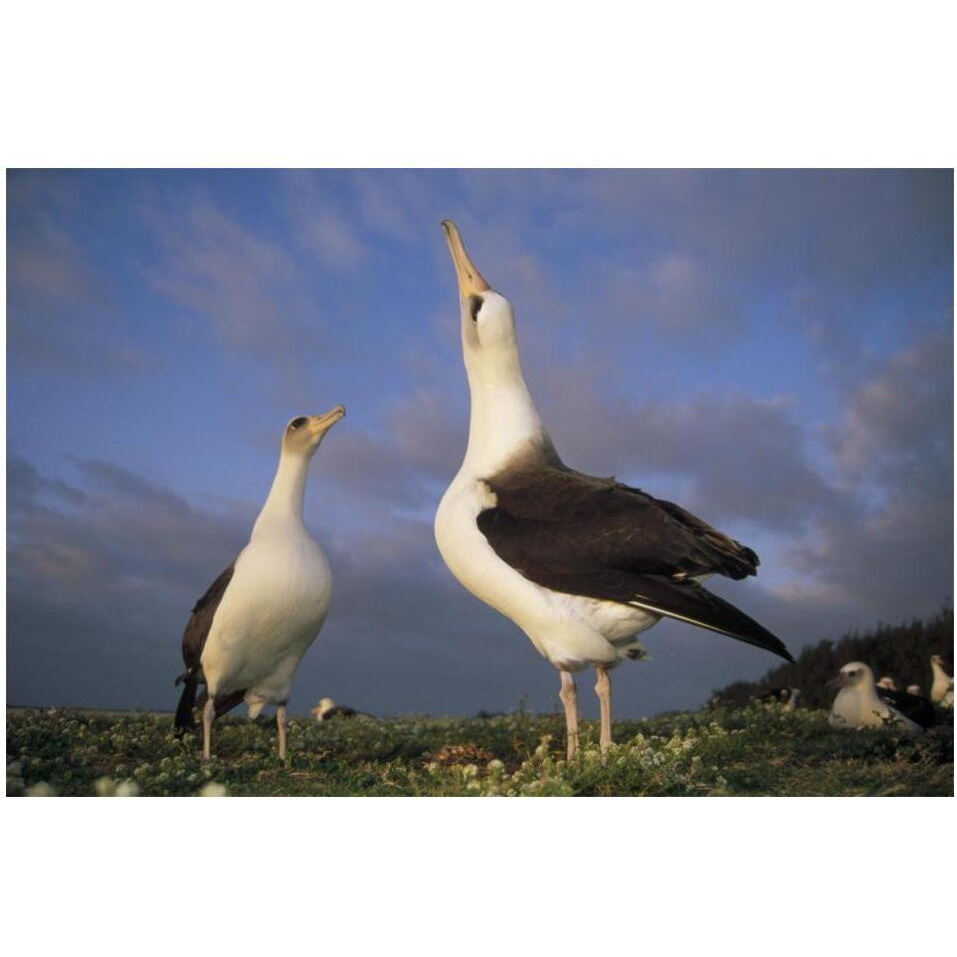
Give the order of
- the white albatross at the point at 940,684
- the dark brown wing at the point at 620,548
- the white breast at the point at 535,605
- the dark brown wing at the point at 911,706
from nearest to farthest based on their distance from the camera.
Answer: the dark brown wing at the point at 620,548 → the white breast at the point at 535,605 → the dark brown wing at the point at 911,706 → the white albatross at the point at 940,684

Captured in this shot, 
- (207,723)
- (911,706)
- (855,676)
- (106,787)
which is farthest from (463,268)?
(911,706)

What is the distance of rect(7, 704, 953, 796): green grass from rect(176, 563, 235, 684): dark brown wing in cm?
50

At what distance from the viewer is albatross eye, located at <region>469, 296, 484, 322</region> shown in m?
6.82

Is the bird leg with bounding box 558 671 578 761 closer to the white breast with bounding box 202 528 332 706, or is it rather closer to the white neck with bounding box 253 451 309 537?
the white breast with bounding box 202 528 332 706

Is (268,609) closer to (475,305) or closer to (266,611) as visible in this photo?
(266,611)

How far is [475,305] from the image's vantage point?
684 cm

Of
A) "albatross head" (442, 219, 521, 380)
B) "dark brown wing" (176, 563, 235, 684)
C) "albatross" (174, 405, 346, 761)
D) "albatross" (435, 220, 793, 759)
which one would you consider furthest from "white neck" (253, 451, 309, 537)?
"albatross head" (442, 219, 521, 380)

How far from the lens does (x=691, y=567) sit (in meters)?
5.82

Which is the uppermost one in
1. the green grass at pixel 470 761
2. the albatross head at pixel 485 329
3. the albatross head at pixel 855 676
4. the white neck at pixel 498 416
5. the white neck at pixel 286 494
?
the albatross head at pixel 485 329

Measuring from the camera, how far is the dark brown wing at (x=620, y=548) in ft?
18.6

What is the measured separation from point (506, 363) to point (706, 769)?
8.16 ft

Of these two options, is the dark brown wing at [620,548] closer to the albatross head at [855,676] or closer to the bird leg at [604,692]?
the bird leg at [604,692]

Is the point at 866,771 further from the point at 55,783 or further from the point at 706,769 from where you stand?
the point at 55,783

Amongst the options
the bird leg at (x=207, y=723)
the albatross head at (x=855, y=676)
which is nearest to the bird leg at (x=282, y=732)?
the bird leg at (x=207, y=723)
